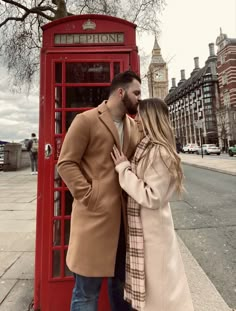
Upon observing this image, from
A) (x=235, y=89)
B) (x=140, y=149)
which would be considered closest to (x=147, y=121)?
(x=140, y=149)

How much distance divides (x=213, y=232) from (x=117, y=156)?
391 cm

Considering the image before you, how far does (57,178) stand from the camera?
2525 mm

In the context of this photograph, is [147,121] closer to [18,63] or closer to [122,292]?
[122,292]

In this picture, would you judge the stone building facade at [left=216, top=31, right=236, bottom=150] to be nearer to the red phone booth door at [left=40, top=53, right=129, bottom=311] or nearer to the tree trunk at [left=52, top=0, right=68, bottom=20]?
the tree trunk at [left=52, top=0, right=68, bottom=20]

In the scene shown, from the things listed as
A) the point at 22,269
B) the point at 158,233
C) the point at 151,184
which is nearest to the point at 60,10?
the point at 22,269

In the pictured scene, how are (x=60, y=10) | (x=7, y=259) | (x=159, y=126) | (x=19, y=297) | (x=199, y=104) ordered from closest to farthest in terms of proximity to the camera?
(x=159, y=126), (x=19, y=297), (x=7, y=259), (x=60, y=10), (x=199, y=104)

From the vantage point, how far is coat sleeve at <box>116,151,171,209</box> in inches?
66.4

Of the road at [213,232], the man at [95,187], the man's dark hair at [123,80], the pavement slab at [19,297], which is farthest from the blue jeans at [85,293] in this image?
the road at [213,232]

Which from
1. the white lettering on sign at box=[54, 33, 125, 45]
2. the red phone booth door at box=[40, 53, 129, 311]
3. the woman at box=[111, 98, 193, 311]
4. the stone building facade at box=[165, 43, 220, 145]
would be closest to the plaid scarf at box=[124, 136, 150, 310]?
the woman at box=[111, 98, 193, 311]

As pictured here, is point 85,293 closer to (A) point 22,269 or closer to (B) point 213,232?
(A) point 22,269

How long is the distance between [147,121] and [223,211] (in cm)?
549

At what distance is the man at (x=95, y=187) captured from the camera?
1.76 meters

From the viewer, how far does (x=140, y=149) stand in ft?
5.97

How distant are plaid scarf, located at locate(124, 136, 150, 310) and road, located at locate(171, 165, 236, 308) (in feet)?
4.99
